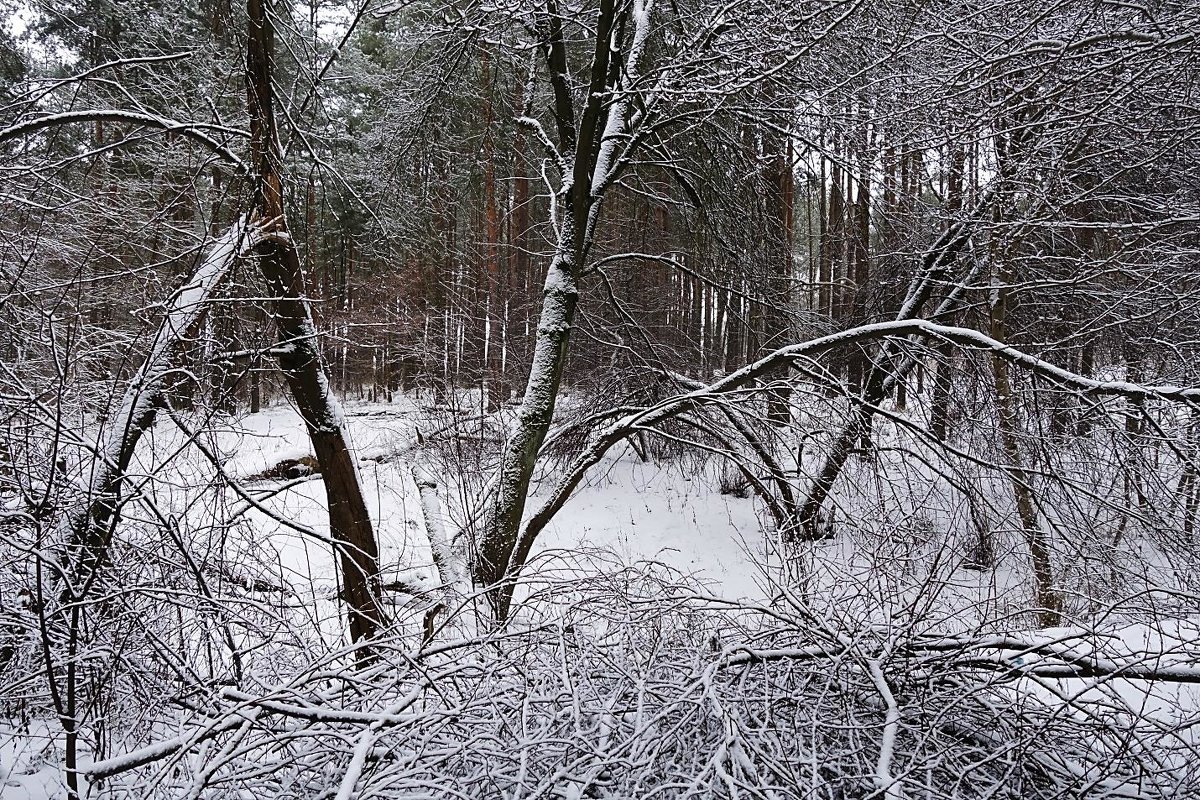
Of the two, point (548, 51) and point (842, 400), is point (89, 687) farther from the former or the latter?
point (548, 51)

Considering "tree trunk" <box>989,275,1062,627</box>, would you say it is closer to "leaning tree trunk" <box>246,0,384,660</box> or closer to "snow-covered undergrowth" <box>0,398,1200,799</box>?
"snow-covered undergrowth" <box>0,398,1200,799</box>

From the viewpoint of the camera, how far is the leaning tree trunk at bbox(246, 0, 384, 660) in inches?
187

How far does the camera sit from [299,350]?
5.07 m

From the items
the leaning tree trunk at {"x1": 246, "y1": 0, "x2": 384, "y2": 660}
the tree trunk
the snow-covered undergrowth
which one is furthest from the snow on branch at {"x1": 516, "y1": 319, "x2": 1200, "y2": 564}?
the leaning tree trunk at {"x1": 246, "y1": 0, "x2": 384, "y2": 660}

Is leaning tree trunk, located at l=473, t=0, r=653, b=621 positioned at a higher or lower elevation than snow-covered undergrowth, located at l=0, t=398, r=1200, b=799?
higher

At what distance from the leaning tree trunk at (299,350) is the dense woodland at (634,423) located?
0.04 m

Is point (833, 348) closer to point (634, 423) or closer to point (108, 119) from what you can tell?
point (634, 423)

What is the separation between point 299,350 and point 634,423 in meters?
2.72

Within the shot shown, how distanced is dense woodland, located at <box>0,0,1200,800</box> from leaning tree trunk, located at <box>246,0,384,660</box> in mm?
36

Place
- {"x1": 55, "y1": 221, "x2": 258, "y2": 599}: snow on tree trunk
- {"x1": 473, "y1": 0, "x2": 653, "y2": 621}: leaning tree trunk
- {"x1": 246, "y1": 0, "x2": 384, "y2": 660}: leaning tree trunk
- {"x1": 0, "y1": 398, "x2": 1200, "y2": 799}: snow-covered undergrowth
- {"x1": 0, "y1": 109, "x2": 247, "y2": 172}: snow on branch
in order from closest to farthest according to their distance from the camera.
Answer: {"x1": 0, "y1": 398, "x2": 1200, "y2": 799}: snow-covered undergrowth, {"x1": 55, "y1": 221, "x2": 258, "y2": 599}: snow on tree trunk, {"x1": 0, "y1": 109, "x2": 247, "y2": 172}: snow on branch, {"x1": 246, "y1": 0, "x2": 384, "y2": 660}: leaning tree trunk, {"x1": 473, "y1": 0, "x2": 653, "y2": 621}: leaning tree trunk

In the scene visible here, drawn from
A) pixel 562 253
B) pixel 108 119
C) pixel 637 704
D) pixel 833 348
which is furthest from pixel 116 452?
pixel 833 348

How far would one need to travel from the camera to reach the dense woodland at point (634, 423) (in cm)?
197

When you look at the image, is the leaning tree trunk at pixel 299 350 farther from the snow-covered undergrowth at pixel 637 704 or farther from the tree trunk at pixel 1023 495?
the tree trunk at pixel 1023 495

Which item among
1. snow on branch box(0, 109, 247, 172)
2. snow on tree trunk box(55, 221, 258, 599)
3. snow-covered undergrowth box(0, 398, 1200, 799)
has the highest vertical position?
snow on branch box(0, 109, 247, 172)
